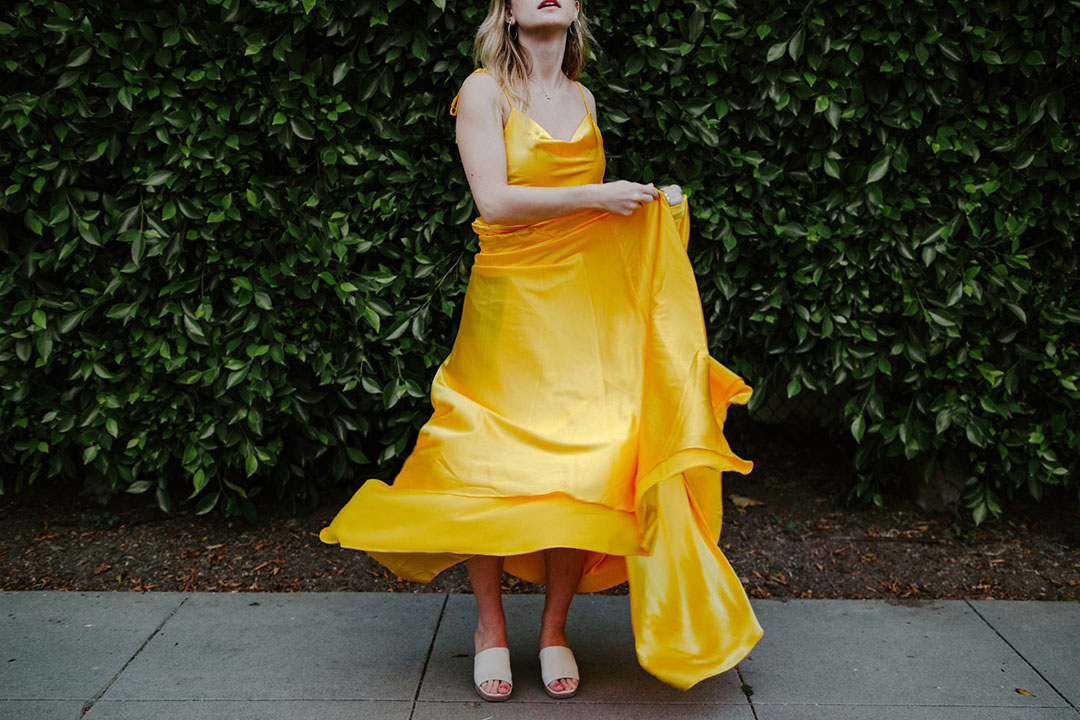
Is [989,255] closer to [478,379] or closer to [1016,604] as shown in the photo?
[1016,604]

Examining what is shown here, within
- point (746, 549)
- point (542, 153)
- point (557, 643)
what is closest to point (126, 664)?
point (557, 643)

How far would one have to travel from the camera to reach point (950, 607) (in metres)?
3.18

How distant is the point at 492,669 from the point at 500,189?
1.32 m

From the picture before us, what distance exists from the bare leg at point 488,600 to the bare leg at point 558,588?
0.13 metres

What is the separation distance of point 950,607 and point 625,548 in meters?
1.47

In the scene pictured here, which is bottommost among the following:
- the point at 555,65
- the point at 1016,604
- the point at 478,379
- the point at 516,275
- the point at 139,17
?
the point at 1016,604

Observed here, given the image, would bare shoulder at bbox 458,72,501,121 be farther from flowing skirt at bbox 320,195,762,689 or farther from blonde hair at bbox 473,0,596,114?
flowing skirt at bbox 320,195,762,689

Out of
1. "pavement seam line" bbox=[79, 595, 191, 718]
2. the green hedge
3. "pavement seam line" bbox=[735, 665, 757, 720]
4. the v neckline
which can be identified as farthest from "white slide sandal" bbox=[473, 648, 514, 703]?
the v neckline

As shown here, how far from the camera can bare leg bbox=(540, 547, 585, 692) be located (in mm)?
2652

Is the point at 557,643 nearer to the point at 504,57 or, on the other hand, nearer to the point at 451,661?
the point at 451,661

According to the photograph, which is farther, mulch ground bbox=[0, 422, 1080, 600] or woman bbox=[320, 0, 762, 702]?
mulch ground bbox=[0, 422, 1080, 600]

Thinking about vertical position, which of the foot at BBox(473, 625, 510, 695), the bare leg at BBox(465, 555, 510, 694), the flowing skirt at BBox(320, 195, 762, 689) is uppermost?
the flowing skirt at BBox(320, 195, 762, 689)

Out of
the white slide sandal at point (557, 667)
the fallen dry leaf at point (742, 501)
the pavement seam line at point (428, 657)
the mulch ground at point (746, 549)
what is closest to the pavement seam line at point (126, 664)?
the mulch ground at point (746, 549)

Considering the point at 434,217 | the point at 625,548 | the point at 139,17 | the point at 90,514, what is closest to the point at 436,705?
the point at 625,548
